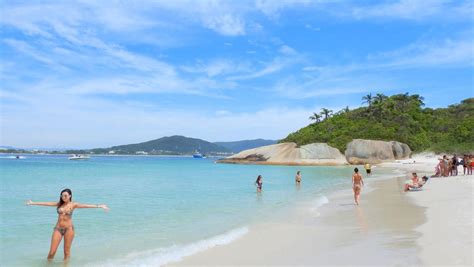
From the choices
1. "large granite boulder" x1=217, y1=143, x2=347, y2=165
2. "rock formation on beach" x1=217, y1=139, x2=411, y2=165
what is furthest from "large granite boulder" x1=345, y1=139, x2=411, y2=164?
"large granite boulder" x1=217, y1=143, x2=347, y2=165

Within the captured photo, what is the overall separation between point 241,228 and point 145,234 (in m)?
3.03

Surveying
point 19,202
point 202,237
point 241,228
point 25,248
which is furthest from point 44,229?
point 19,202

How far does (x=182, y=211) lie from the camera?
59.0 feet

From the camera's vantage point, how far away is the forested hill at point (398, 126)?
83.5 m

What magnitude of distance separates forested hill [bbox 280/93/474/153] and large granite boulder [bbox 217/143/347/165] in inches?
134

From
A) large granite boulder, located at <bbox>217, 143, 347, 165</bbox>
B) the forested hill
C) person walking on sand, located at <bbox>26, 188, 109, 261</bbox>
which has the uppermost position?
the forested hill

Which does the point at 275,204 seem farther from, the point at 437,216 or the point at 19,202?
the point at 19,202

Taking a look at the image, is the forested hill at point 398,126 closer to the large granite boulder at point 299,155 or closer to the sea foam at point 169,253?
the large granite boulder at point 299,155

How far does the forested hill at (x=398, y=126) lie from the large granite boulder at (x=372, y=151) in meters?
3.57

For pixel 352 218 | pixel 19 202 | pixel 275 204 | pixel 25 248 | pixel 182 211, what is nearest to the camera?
pixel 25 248

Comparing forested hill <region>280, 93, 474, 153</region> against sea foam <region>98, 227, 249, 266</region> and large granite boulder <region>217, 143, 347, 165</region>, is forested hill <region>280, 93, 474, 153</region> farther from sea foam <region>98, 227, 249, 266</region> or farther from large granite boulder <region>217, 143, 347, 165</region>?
sea foam <region>98, 227, 249, 266</region>

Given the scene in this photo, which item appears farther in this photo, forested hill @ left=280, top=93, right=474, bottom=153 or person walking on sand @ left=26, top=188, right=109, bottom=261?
forested hill @ left=280, top=93, right=474, bottom=153

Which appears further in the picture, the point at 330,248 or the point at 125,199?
the point at 125,199

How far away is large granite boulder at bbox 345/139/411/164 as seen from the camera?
78875mm
